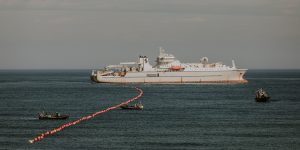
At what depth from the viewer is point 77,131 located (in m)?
76.3

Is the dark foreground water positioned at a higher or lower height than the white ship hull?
lower

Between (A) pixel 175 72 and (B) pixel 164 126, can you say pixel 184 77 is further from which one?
(B) pixel 164 126

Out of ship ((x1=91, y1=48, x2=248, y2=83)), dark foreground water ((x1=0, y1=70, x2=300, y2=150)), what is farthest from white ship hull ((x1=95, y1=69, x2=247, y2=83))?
dark foreground water ((x1=0, y1=70, x2=300, y2=150))

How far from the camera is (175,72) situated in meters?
191

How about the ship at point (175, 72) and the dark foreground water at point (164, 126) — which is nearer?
the dark foreground water at point (164, 126)

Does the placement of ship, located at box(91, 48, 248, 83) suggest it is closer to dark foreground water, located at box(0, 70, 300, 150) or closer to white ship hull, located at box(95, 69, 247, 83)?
white ship hull, located at box(95, 69, 247, 83)

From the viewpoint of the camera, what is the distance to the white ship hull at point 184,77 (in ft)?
624

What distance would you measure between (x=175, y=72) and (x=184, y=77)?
3726 mm

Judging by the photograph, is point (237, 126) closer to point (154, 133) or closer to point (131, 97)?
point (154, 133)

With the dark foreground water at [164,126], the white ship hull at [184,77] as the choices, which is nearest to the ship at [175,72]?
the white ship hull at [184,77]

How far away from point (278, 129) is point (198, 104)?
1558 inches

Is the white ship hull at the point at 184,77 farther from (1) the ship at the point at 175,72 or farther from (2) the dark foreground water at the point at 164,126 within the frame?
(2) the dark foreground water at the point at 164,126

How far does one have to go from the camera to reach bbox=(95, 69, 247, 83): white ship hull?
624 feet

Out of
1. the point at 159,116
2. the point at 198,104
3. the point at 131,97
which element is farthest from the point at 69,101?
the point at 159,116
